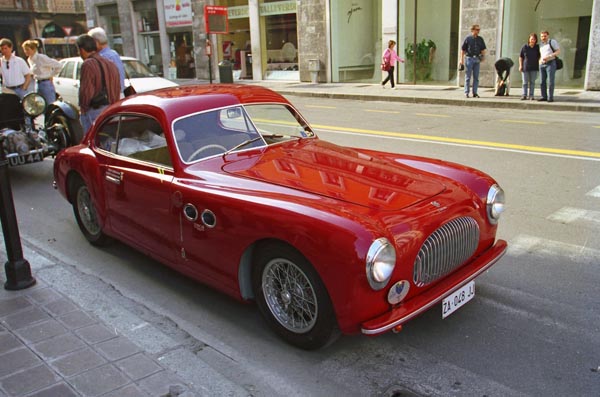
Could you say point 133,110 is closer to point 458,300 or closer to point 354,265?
point 354,265

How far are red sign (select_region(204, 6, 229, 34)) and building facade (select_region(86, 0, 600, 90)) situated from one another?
3.54 feet

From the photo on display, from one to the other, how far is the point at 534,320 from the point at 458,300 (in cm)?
67

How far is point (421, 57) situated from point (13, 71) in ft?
49.5

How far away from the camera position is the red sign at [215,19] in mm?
22984

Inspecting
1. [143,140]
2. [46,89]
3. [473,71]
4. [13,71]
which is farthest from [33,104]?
[473,71]

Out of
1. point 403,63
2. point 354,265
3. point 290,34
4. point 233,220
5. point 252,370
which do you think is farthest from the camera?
point 290,34

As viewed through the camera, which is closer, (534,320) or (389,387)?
(389,387)

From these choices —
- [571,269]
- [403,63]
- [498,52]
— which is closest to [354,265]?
[571,269]

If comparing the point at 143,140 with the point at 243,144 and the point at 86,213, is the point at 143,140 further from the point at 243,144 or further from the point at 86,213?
the point at 86,213

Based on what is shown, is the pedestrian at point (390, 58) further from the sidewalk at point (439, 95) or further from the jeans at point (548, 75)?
the jeans at point (548, 75)

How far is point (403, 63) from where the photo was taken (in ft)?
70.7

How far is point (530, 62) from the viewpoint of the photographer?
14836 millimetres

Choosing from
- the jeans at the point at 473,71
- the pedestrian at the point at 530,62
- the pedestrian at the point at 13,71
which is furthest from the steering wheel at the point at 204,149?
the jeans at the point at 473,71

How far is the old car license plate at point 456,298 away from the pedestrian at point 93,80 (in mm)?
5593
